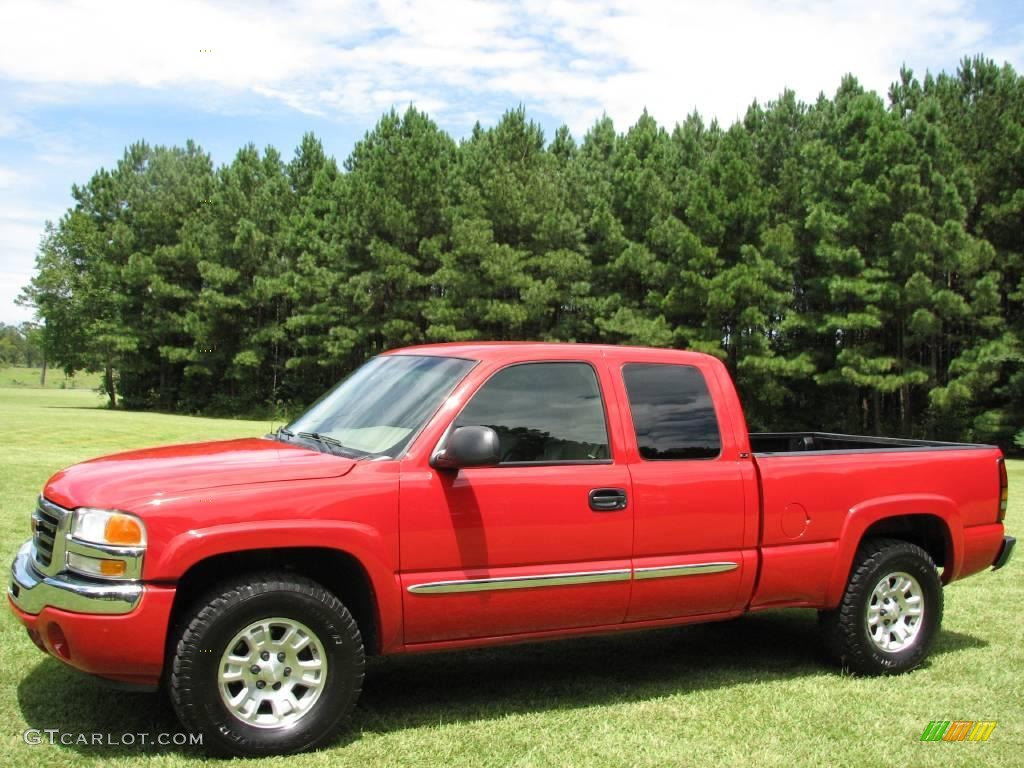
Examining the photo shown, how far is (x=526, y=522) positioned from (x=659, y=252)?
36487 mm

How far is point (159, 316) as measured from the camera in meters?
55.7

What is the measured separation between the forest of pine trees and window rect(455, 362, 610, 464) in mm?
29965

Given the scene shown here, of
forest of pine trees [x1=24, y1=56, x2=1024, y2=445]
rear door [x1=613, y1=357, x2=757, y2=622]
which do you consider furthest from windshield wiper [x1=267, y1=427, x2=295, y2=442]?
forest of pine trees [x1=24, y1=56, x2=1024, y2=445]

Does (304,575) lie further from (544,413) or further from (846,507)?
(846,507)

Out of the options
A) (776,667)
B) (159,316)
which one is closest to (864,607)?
(776,667)

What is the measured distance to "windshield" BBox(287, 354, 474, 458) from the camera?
195 inches

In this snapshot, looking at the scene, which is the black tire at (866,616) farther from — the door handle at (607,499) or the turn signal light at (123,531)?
the turn signal light at (123,531)

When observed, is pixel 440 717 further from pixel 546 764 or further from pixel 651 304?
pixel 651 304

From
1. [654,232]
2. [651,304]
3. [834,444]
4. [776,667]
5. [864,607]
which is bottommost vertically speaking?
[776,667]

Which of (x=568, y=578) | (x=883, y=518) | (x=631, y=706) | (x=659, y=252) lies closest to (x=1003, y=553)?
(x=883, y=518)

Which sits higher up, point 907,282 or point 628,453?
point 907,282

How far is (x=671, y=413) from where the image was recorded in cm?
553

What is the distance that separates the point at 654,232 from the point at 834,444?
3190cm

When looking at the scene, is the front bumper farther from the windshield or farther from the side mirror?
the side mirror
